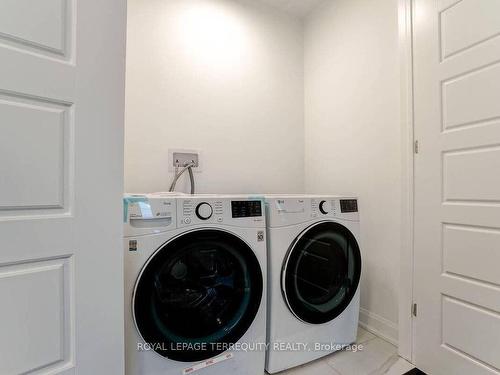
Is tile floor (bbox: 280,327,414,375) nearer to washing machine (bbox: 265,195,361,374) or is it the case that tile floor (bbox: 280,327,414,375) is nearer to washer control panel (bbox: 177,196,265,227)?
washing machine (bbox: 265,195,361,374)

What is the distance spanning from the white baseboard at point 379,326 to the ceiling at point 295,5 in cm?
239

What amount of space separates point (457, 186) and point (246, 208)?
100 cm

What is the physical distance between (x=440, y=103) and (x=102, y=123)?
1.52 meters

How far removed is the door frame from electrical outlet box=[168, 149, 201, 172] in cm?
131

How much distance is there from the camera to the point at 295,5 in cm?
217

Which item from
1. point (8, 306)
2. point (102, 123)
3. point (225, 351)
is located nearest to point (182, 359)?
point (225, 351)

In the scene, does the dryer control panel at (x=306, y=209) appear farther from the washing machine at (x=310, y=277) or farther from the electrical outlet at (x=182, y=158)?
the electrical outlet at (x=182, y=158)

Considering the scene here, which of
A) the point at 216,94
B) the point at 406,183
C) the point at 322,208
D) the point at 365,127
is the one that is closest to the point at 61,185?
the point at 322,208

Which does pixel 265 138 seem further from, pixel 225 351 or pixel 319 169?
pixel 225 351

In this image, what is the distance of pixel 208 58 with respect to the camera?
1.92 meters

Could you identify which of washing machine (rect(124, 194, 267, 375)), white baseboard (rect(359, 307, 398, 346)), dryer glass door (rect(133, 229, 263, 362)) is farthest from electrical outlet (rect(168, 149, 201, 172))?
white baseboard (rect(359, 307, 398, 346))

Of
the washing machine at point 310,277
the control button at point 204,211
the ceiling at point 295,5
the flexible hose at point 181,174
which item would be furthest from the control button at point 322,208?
the ceiling at point 295,5

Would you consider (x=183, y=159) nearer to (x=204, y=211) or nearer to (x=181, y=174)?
(x=181, y=174)

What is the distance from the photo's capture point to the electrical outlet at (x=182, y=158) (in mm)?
1797
